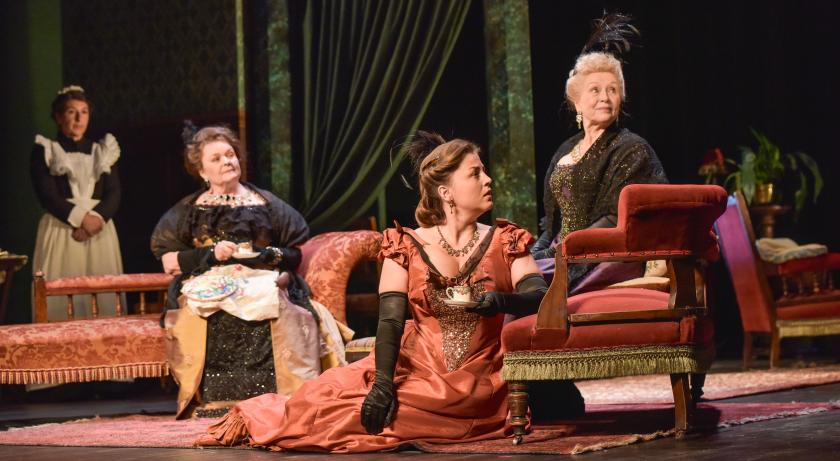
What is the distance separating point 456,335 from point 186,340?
1.99 m

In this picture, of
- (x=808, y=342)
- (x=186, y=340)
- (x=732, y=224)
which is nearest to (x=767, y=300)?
(x=732, y=224)

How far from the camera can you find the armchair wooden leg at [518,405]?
3666 millimetres

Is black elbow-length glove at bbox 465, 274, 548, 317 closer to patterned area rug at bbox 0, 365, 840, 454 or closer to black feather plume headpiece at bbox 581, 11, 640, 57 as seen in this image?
patterned area rug at bbox 0, 365, 840, 454

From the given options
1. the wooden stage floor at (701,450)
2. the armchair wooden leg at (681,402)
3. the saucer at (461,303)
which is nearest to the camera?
the wooden stage floor at (701,450)

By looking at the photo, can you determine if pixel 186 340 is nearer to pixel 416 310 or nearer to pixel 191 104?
pixel 416 310

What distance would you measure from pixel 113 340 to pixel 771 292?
3.63m

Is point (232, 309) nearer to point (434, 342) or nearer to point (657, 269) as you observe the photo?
point (434, 342)

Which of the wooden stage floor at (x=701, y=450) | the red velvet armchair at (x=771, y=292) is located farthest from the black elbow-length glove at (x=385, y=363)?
the red velvet armchair at (x=771, y=292)

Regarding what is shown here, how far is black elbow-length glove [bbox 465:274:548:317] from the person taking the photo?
365 centimetres

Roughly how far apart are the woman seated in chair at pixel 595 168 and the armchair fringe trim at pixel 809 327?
251 centimetres

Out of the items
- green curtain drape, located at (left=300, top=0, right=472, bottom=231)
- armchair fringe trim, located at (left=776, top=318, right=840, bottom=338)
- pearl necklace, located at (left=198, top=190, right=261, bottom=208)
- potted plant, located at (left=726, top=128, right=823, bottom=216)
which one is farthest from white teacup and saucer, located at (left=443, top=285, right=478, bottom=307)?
potted plant, located at (left=726, top=128, right=823, bottom=216)

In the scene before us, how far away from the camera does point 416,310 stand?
12.9 feet

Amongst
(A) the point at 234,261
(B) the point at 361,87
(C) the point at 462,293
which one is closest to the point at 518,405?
(C) the point at 462,293

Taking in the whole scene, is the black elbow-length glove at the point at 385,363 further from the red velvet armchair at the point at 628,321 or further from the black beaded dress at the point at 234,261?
the black beaded dress at the point at 234,261
